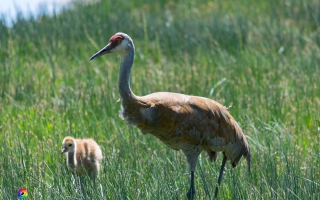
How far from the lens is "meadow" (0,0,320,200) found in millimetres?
5832

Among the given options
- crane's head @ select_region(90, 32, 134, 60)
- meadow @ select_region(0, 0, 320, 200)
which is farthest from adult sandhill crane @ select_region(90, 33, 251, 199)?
meadow @ select_region(0, 0, 320, 200)

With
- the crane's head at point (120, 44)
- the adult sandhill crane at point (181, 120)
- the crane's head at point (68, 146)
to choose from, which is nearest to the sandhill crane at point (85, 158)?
the crane's head at point (68, 146)

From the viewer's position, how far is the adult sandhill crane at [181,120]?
5.73 metres

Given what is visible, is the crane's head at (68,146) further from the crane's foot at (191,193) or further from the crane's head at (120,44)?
the crane's foot at (191,193)

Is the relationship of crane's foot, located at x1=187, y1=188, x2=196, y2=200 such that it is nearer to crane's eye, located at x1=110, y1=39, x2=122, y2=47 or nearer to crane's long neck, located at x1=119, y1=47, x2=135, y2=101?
crane's long neck, located at x1=119, y1=47, x2=135, y2=101

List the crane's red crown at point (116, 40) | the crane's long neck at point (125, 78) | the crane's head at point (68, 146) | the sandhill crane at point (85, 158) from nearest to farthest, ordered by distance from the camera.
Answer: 1. the crane's long neck at point (125, 78)
2. the crane's red crown at point (116, 40)
3. the crane's head at point (68, 146)
4. the sandhill crane at point (85, 158)

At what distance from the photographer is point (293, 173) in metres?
5.59

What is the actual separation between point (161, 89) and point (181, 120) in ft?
9.98

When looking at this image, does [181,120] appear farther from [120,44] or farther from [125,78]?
[120,44]

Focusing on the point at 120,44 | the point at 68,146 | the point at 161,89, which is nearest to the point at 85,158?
the point at 68,146

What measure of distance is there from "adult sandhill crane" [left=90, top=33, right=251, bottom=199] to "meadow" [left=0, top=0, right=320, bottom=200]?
0.19 m

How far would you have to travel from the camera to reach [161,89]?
8953mm

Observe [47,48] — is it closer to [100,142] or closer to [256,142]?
[100,142]

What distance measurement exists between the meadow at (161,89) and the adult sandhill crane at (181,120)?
19cm
